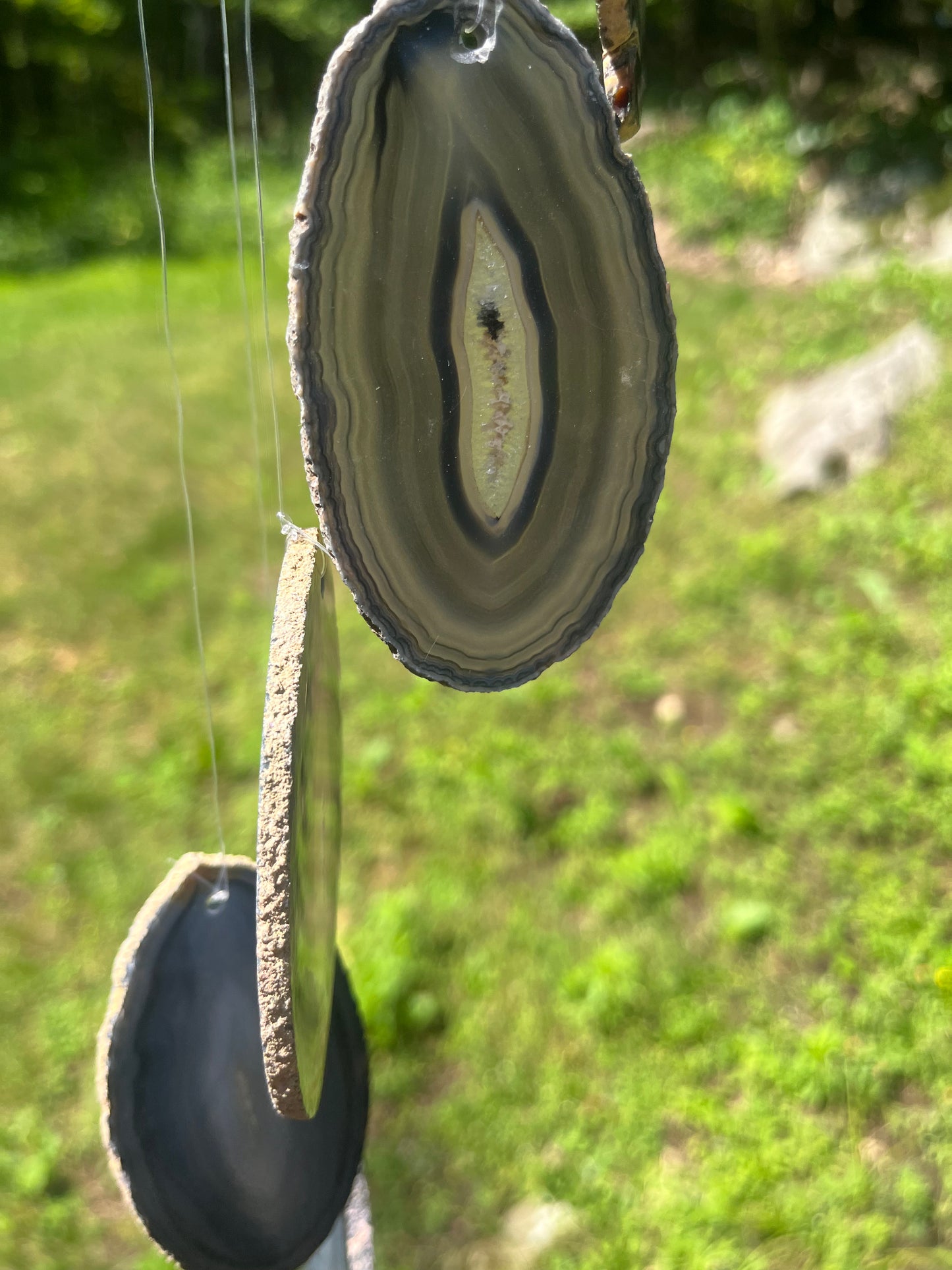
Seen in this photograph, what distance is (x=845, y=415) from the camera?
10.5 ft

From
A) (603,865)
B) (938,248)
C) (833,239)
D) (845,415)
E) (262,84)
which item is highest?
(262,84)

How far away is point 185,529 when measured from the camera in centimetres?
352

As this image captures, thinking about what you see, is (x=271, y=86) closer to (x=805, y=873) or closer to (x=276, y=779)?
(x=805, y=873)

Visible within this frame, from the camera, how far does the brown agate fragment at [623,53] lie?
0.69m

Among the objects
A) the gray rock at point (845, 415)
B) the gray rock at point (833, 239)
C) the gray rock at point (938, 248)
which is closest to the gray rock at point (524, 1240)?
the gray rock at point (845, 415)

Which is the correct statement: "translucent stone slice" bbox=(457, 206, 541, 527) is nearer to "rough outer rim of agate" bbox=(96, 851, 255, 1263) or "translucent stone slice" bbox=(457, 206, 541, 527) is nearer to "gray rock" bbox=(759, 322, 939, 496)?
"rough outer rim of agate" bbox=(96, 851, 255, 1263)

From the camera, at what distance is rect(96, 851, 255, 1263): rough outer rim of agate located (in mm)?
807

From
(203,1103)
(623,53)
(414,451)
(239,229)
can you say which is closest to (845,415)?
(239,229)

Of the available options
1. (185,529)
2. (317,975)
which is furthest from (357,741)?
(317,975)

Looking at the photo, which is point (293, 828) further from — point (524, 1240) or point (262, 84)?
point (262, 84)

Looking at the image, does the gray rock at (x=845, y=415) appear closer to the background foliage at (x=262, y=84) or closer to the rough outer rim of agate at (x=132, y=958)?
the background foliage at (x=262, y=84)

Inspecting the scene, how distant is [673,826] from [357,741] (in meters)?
0.85

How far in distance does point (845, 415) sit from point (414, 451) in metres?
2.86

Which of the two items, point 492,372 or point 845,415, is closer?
point 492,372
